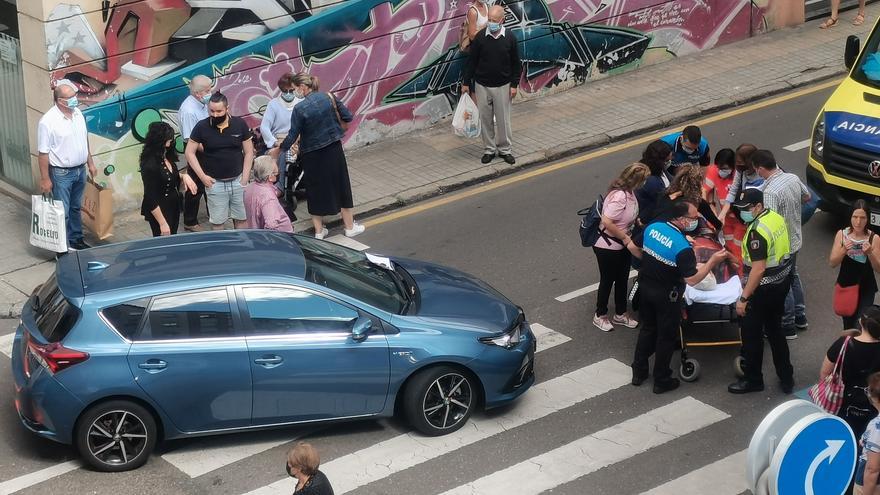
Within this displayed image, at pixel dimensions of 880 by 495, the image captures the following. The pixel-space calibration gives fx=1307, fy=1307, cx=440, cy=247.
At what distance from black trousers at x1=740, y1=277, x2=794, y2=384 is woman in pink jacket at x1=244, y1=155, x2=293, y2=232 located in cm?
435

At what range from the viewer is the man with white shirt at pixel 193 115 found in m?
13.8

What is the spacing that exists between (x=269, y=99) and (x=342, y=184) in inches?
81.3

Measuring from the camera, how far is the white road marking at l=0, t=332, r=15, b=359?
1166cm

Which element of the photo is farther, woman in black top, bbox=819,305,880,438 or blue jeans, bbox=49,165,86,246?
blue jeans, bbox=49,165,86,246

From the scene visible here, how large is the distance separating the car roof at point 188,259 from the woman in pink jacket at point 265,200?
1465mm

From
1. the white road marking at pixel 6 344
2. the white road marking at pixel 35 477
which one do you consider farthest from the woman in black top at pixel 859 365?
the white road marking at pixel 6 344

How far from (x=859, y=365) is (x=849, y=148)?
16.0 feet

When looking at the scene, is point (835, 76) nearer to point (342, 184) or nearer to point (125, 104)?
point (342, 184)

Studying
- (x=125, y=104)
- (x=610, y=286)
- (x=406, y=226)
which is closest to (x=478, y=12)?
(x=406, y=226)

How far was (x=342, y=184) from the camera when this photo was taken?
46.3ft

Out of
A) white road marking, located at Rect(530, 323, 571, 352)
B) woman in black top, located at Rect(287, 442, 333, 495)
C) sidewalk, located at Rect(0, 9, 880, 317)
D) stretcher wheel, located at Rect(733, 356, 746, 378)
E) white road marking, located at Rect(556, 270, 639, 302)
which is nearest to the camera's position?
woman in black top, located at Rect(287, 442, 333, 495)

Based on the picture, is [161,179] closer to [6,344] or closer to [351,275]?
[6,344]

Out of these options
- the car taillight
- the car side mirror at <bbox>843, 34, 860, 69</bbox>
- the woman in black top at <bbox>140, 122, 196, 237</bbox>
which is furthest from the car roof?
the car side mirror at <bbox>843, 34, 860, 69</bbox>

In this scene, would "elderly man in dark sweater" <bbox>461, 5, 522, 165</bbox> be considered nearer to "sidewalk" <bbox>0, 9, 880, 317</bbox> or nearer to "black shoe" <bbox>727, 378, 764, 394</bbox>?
"sidewalk" <bbox>0, 9, 880, 317</bbox>
